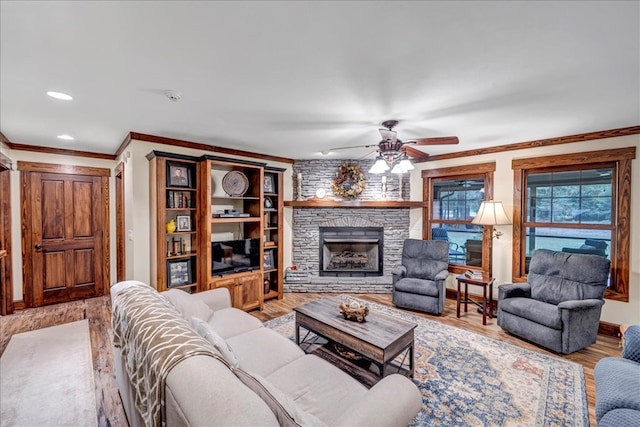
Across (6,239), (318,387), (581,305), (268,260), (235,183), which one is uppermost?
(235,183)

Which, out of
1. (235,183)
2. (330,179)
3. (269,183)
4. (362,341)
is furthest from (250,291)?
(330,179)

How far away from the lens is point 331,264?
17.7 ft

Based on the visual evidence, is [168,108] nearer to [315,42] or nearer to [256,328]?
[315,42]

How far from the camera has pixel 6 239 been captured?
3850mm

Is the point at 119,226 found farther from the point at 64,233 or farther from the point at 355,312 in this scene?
the point at 355,312

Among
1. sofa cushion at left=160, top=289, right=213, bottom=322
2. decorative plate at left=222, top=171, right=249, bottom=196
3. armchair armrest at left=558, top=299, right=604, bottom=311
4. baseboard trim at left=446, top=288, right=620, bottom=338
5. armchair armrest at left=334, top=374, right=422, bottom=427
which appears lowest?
baseboard trim at left=446, top=288, right=620, bottom=338

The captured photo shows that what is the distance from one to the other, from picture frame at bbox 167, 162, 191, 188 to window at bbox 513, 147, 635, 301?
451cm

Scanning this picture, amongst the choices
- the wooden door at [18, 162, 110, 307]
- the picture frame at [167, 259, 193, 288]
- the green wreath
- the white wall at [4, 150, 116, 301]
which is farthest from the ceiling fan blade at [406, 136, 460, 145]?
the white wall at [4, 150, 116, 301]

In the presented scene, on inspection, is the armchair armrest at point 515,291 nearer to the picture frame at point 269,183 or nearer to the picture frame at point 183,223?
the picture frame at point 269,183

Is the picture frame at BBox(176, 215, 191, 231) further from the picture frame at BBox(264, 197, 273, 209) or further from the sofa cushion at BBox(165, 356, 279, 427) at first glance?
the sofa cushion at BBox(165, 356, 279, 427)

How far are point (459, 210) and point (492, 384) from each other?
2891 millimetres

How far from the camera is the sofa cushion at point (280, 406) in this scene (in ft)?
3.42

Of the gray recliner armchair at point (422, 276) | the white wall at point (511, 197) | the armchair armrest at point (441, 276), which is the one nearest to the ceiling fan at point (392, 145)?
the armchair armrest at point (441, 276)

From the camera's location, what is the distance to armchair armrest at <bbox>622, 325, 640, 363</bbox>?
76.5 inches
